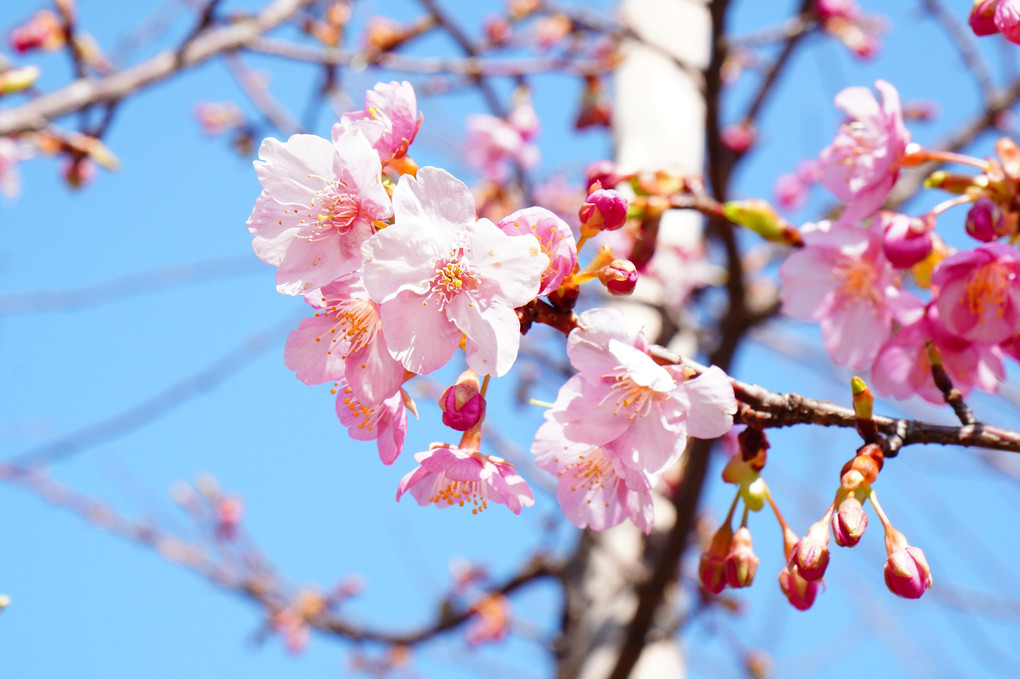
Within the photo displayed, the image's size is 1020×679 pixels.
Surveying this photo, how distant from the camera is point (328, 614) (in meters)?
3.48

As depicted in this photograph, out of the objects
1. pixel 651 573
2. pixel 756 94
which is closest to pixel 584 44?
pixel 756 94

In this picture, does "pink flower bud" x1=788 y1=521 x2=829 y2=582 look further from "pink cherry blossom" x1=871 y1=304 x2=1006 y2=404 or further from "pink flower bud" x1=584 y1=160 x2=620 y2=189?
"pink flower bud" x1=584 y1=160 x2=620 y2=189

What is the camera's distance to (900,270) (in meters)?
1.35

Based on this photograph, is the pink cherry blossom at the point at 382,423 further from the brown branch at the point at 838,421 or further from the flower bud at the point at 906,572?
the flower bud at the point at 906,572

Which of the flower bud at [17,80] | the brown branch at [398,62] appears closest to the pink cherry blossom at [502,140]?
the brown branch at [398,62]

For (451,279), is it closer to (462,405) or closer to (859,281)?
(462,405)

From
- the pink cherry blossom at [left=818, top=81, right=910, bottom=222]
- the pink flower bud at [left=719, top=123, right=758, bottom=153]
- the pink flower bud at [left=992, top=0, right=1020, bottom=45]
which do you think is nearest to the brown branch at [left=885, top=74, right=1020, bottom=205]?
the pink flower bud at [left=719, top=123, right=758, bottom=153]

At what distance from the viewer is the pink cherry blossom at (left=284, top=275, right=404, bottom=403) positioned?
0.99 m

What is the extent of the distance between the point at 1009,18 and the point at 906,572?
0.81 metres

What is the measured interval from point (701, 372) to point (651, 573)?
160cm

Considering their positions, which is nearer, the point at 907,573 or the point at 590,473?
the point at 907,573

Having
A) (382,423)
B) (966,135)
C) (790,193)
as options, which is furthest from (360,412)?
(790,193)

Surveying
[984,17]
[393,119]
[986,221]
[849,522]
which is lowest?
[849,522]

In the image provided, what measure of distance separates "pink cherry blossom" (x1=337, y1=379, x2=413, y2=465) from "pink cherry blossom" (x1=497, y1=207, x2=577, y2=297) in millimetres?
256
